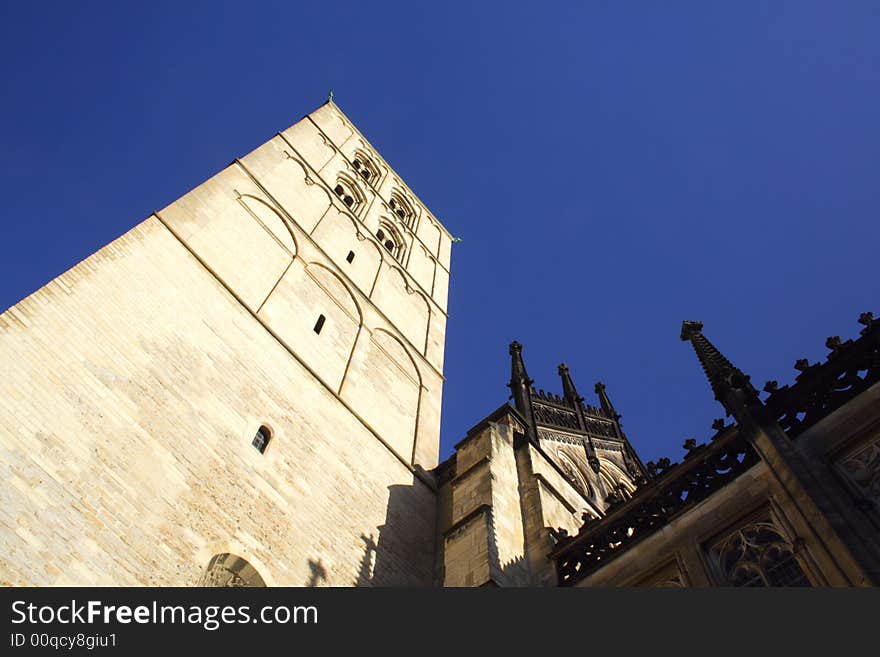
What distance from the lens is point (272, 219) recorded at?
14.1 metres

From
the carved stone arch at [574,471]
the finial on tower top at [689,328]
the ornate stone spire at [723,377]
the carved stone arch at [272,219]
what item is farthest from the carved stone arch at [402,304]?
the ornate stone spire at [723,377]

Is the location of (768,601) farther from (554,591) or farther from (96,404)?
(96,404)

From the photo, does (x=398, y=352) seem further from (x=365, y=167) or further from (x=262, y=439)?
(x=365, y=167)

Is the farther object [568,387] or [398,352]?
[568,387]

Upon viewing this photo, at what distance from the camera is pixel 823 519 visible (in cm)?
519

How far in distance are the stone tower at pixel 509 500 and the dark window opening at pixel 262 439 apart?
266 centimetres

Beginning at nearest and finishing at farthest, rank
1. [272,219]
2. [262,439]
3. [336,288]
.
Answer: [262,439], [272,219], [336,288]

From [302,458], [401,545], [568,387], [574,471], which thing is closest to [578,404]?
[568,387]

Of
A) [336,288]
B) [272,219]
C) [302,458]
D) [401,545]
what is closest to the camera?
[302,458]

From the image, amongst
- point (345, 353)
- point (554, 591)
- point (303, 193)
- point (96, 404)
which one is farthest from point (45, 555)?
point (303, 193)

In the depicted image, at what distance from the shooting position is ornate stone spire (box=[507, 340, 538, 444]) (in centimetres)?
1609

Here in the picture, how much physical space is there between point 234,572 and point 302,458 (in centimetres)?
214

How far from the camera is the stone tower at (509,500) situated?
8586 mm

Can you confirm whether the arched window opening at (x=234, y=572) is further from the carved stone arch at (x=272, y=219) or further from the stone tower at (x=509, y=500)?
the carved stone arch at (x=272, y=219)
